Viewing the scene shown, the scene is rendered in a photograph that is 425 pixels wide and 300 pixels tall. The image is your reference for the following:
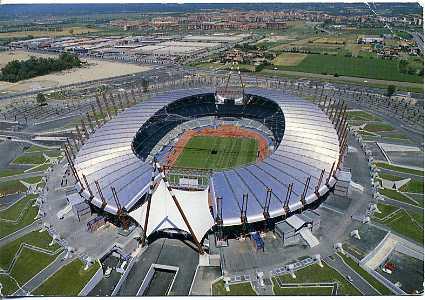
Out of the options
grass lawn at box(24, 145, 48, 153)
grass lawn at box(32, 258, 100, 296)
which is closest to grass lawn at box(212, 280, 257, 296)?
grass lawn at box(32, 258, 100, 296)

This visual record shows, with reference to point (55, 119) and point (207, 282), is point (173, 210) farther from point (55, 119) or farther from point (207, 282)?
point (55, 119)

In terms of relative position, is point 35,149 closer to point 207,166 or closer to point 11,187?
point 11,187

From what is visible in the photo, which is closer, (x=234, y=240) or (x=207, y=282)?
(x=207, y=282)

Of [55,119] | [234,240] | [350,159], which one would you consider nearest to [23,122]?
[55,119]

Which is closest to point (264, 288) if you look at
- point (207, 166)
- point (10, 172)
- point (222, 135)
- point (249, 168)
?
point (249, 168)

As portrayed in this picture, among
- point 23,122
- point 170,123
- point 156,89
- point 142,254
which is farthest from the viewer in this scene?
point 156,89

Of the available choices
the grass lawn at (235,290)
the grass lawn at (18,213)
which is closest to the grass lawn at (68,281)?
the grass lawn at (18,213)

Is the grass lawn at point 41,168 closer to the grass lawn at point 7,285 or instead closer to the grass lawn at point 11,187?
the grass lawn at point 11,187
